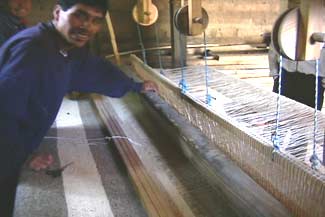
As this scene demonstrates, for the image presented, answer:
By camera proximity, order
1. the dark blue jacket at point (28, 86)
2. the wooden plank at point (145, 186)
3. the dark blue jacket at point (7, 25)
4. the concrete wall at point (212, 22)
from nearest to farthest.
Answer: the dark blue jacket at point (28, 86)
the wooden plank at point (145, 186)
the dark blue jacket at point (7, 25)
the concrete wall at point (212, 22)

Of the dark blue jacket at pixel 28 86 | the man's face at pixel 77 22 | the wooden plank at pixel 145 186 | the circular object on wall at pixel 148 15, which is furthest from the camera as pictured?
the circular object on wall at pixel 148 15

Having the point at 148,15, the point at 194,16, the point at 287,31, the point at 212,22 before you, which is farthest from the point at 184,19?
the point at 212,22

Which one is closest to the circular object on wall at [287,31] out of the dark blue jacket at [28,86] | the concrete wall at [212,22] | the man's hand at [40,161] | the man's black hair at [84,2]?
the man's black hair at [84,2]

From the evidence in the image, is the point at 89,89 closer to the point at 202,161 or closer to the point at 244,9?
the point at 202,161

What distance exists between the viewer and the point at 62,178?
1.69m

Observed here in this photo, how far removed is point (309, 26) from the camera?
2.75ft

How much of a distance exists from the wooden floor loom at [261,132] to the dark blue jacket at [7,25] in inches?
32.0

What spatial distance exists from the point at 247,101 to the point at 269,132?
0.43m

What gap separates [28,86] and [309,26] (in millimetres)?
790

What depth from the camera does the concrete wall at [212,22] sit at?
392cm

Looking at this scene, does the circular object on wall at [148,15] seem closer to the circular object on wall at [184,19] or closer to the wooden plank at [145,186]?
the circular object on wall at [184,19]

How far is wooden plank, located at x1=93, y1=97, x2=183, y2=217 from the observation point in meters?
1.27

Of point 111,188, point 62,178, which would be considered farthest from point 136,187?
point 62,178

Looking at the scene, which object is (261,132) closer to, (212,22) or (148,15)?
(148,15)
